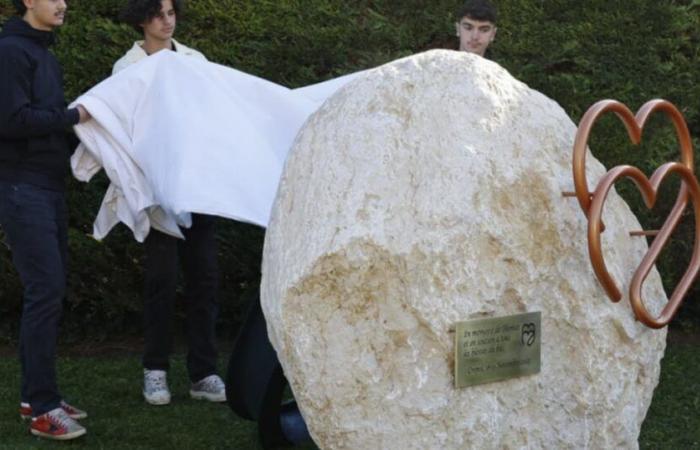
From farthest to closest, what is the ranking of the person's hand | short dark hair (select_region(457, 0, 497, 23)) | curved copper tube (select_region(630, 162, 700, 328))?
short dark hair (select_region(457, 0, 497, 23))
the person's hand
curved copper tube (select_region(630, 162, 700, 328))

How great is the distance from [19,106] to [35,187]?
1.21ft

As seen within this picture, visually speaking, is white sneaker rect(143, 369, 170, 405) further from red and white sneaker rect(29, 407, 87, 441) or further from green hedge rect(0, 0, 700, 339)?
green hedge rect(0, 0, 700, 339)

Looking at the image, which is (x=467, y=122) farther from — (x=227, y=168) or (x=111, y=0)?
(x=111, y=0)

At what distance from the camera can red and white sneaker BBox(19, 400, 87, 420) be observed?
582 centimetres

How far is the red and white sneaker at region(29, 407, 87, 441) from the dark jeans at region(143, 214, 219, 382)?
699mm

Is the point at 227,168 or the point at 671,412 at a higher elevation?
the point at 227,168

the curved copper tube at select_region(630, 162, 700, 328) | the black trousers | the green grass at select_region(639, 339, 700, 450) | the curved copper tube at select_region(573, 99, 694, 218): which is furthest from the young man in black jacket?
the green grass at select_region(639, 339, 700, 450)

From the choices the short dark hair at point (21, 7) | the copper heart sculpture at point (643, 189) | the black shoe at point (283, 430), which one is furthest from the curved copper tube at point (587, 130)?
the short dark hair at point (21, 7)

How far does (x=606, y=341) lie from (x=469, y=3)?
2.38 m

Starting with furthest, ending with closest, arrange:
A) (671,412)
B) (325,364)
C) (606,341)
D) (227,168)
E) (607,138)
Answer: (607,138) → (671,412) → (227,168) → (606,341) → (325,364)

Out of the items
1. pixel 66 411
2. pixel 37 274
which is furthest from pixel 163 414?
pixel 37 274

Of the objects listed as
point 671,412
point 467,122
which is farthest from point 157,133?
point 671,412

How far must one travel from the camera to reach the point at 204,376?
6.31 metres

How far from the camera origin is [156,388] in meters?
6.23
